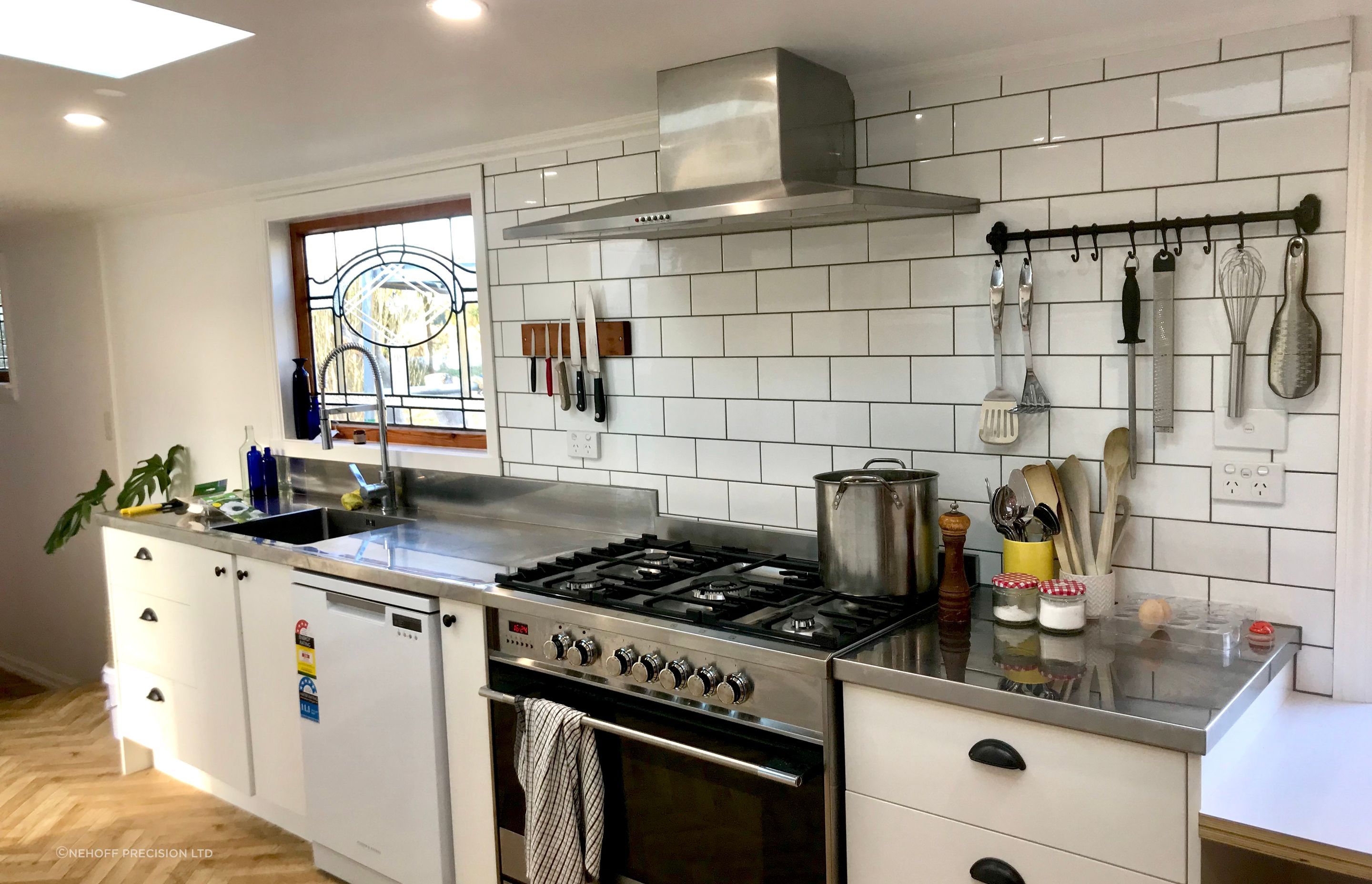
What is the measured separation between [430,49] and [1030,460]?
1.50m

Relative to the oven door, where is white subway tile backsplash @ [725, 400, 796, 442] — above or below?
above

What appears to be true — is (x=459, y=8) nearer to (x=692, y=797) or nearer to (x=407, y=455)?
(x=692, y=797)

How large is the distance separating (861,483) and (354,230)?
236 cm

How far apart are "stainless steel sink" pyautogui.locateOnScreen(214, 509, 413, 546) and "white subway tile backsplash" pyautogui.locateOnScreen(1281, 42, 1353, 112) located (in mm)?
2580

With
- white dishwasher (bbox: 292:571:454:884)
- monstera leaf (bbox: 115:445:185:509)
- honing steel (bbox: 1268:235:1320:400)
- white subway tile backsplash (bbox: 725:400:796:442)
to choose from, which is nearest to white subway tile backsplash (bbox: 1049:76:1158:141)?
honing steel (bbox: 1268:235:1320:400)

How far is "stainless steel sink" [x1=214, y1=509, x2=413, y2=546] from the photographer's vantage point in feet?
11.0

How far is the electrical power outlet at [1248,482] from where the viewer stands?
75.0 inches

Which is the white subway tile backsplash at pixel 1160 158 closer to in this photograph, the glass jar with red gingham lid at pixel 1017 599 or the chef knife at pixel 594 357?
the glass jar with red gingham lid at pixel 1017 599

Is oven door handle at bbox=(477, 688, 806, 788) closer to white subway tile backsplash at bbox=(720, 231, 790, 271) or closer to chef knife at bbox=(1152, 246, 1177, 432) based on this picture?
chef knife at bbox=(1152, 246, 1177, 432)

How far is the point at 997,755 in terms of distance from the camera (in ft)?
5.34

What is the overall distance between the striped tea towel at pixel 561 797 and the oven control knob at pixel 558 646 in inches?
4.0

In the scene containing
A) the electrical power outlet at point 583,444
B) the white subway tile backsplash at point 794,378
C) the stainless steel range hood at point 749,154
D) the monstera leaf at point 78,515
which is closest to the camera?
the stainless steel range hood at point 749,154

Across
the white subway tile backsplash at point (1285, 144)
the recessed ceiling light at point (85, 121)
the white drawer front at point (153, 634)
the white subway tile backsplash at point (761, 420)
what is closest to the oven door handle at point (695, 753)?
the white subway tile backsplash at point (761, 420)

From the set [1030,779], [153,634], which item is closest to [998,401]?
[1030,779]
